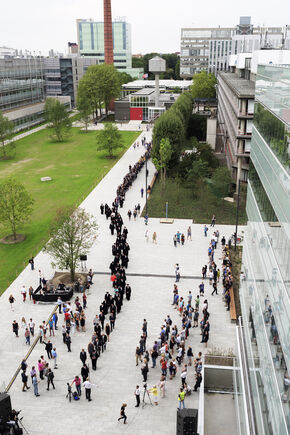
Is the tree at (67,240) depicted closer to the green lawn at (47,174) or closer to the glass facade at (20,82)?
the green lawn at (47,174)

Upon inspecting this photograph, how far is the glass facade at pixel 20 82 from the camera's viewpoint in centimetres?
7728

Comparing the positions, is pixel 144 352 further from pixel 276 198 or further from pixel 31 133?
pixel 31 133

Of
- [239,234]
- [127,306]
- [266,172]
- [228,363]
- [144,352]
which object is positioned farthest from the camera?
[239,234]

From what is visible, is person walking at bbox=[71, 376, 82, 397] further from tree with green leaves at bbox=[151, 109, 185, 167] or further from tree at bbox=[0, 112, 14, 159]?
tree at bbox=[0, 112, 14, 159]

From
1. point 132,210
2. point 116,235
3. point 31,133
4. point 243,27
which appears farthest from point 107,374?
point 243,27

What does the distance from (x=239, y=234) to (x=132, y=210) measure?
11.1 metres

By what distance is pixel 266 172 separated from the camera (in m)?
12.8

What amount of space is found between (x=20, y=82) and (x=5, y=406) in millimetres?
78086

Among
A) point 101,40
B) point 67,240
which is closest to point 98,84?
point 67,240

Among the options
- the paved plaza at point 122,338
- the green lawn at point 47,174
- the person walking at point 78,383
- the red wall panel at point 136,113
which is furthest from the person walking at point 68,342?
the red wall panel at point 136,113

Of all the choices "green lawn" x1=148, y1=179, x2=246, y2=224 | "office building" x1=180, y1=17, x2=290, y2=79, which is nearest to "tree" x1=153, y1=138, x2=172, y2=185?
"green lawn" x1=148, y1=179, x2=246, y2=224

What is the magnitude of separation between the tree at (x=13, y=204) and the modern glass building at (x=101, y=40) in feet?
495

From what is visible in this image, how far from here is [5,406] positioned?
1556cm

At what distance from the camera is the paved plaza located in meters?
16.2
